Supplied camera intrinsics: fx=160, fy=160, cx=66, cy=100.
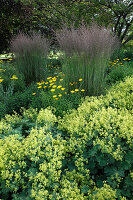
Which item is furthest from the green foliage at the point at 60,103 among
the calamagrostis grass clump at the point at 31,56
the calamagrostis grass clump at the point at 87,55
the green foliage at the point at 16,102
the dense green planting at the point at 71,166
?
the calamagrostis grass clump at the point at 31,56

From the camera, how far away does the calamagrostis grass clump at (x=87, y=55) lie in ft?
9.17

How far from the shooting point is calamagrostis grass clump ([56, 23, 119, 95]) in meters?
2.79

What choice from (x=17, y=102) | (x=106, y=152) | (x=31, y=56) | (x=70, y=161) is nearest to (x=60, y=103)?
(x=17, y=102)

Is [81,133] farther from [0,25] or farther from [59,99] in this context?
[0,25]

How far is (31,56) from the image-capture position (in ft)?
13.9

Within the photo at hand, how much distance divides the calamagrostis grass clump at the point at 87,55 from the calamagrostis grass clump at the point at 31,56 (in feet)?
3.95

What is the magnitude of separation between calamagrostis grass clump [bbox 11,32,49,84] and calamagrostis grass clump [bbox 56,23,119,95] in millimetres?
1203

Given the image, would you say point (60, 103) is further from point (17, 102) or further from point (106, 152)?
point (106, 152)

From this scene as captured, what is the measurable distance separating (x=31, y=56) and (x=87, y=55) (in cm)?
189

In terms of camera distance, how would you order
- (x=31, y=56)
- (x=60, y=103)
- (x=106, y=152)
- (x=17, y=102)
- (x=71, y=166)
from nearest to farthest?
(x=106, y=152)
(x=71, y=166)
(x=60, y=103)
(x=17, y=102)
(x=31, y=56)

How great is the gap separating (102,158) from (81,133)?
0.32 m

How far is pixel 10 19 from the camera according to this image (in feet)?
27.8

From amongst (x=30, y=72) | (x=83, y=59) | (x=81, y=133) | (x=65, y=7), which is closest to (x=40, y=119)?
(x=81, y=133)

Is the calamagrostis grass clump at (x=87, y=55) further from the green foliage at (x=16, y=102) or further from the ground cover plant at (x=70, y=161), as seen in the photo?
the ground cover plant at (x=70, y=161)
